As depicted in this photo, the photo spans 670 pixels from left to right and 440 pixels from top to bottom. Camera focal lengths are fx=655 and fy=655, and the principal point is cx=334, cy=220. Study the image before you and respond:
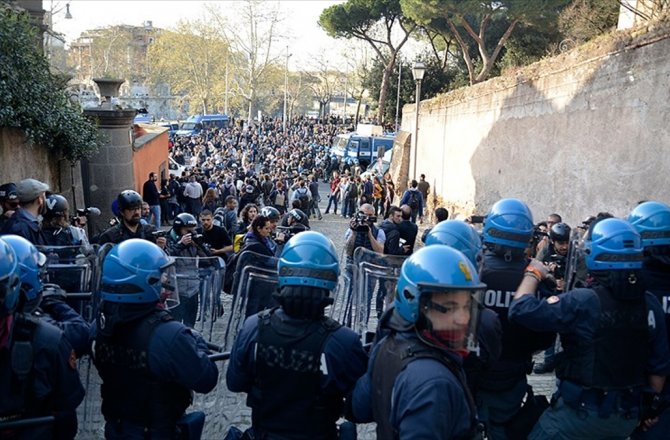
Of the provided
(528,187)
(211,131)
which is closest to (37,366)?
(528,187)

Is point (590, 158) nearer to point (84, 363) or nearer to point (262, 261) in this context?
point (262, 261)

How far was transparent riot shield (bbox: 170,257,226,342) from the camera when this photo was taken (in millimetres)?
4809

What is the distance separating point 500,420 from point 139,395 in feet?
6.18

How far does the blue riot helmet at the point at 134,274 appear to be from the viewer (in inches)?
115

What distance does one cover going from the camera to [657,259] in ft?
12.5

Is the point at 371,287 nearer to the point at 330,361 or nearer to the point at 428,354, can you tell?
the point at 330,361

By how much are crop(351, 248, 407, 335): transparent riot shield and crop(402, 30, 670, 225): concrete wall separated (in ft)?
17.3

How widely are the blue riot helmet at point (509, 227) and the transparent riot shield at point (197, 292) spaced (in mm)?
2217

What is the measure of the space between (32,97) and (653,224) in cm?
870

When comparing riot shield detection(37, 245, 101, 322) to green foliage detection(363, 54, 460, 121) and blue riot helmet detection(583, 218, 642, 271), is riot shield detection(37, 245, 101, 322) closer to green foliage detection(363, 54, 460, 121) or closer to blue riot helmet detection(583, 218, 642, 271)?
blue riot helmet detection(583, 218, 642, 271)

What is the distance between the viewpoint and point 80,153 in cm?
1158

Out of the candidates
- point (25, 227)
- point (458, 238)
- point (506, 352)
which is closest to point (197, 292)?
point (25, 227)

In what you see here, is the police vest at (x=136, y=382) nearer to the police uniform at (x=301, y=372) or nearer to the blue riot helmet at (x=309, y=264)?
the police uniform at (x=301, y=372)

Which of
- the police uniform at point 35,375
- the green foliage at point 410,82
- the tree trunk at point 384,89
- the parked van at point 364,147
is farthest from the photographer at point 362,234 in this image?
the tree trunk at point 384,89
